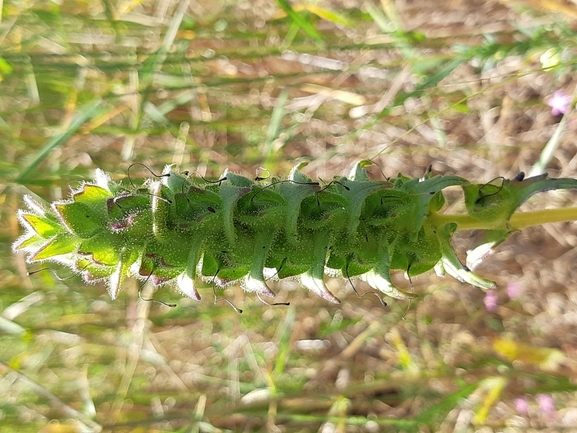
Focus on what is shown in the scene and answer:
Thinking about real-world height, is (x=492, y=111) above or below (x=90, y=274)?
below

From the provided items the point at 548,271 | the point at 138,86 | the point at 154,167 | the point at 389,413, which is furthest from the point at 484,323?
the point at 138,86

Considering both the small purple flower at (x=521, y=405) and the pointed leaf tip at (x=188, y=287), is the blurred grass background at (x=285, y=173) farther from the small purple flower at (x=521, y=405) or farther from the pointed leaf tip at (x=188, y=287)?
the pointed leaf tip at (x=188, y=287)

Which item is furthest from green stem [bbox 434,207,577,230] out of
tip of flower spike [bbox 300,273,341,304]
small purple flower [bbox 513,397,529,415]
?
small purple flower [bbox 513,397,529,415]

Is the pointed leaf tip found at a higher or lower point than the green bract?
lower

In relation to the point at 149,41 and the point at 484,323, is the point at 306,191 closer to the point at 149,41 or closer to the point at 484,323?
the point at 149,41

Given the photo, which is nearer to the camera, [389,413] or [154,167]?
[154,167]

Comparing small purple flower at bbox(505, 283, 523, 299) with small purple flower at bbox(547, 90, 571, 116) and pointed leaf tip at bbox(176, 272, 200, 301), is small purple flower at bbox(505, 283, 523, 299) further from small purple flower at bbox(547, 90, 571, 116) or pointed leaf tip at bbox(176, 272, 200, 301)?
pointed leaf tip at bbox(176, 272, 200, 301)

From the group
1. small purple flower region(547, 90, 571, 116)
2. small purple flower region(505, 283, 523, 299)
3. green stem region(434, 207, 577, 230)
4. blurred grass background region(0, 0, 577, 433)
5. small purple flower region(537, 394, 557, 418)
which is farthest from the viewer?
small purple flower region(505, 283, 523, 299)

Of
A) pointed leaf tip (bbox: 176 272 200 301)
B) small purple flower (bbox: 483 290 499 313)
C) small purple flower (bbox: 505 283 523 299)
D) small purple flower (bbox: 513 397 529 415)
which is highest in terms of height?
pointed leaf tip (bbox: 176 272 200 301)
